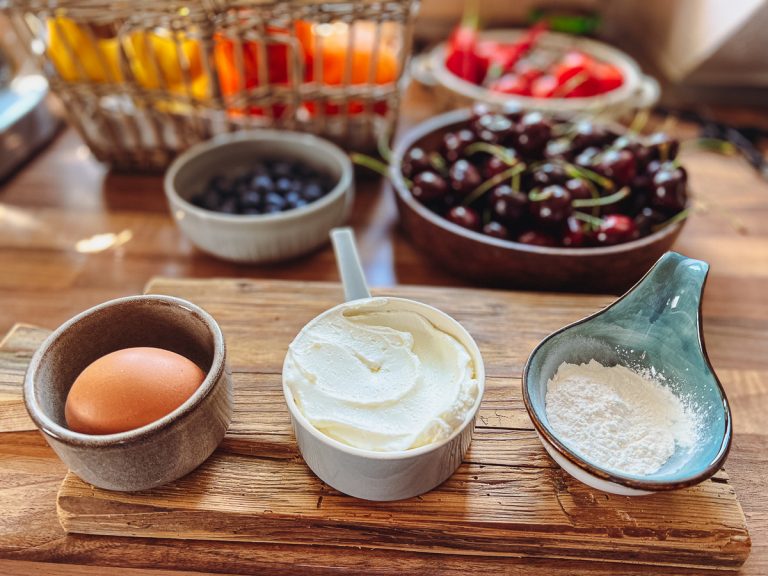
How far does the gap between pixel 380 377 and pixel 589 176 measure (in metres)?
0.45

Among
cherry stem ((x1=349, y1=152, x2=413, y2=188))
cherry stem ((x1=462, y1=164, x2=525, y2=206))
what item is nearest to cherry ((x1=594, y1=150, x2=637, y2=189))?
cherry stem ((x1=462, y1=164, x2=525, y2=206))

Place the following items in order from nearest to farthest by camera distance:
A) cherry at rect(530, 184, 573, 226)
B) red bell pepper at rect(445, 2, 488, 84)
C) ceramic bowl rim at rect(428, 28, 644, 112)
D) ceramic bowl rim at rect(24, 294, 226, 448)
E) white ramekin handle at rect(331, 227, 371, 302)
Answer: ceramic bowl rim at rect(24, 294, 226, 448), white ramekin handle at rect(331, 227, 371, 302), cherry at rect(530, 184, 573, 226), ceramic bowl rim at rect(428, 28, 644, 112), red bell pepper at rect(445, 2, 488, 84)

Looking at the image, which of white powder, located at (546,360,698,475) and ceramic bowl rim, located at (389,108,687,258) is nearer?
white powder, located at (546,360,698,475)

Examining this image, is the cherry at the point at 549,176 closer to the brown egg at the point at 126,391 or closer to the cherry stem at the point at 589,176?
the cherry stem at the point at 589,176

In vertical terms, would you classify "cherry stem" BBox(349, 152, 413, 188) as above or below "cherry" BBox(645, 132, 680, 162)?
below

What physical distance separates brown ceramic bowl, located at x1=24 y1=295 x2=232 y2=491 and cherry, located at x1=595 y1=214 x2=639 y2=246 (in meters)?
0.47

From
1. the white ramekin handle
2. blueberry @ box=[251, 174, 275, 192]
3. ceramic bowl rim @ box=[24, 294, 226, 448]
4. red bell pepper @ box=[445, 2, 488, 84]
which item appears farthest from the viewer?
red bell pepper @ box=[445, 2, 488, 84]

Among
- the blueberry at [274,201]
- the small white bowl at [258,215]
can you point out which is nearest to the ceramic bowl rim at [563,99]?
the small white bowl at [258,215]

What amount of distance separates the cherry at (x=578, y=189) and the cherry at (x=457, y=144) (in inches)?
6.3

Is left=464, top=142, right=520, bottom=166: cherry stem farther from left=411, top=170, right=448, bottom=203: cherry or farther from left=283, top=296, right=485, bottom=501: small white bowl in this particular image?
left=283, top=296, right=485, bottom=501: small white bowl

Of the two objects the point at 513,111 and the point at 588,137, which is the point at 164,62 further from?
the point at 588,137

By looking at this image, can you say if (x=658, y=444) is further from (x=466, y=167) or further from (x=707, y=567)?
(x=466, y=167)

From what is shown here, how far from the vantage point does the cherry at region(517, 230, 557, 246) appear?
2.46 ft

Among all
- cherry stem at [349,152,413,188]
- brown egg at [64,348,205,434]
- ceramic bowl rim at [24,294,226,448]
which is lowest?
cherry stem at [349,152,413,188]
